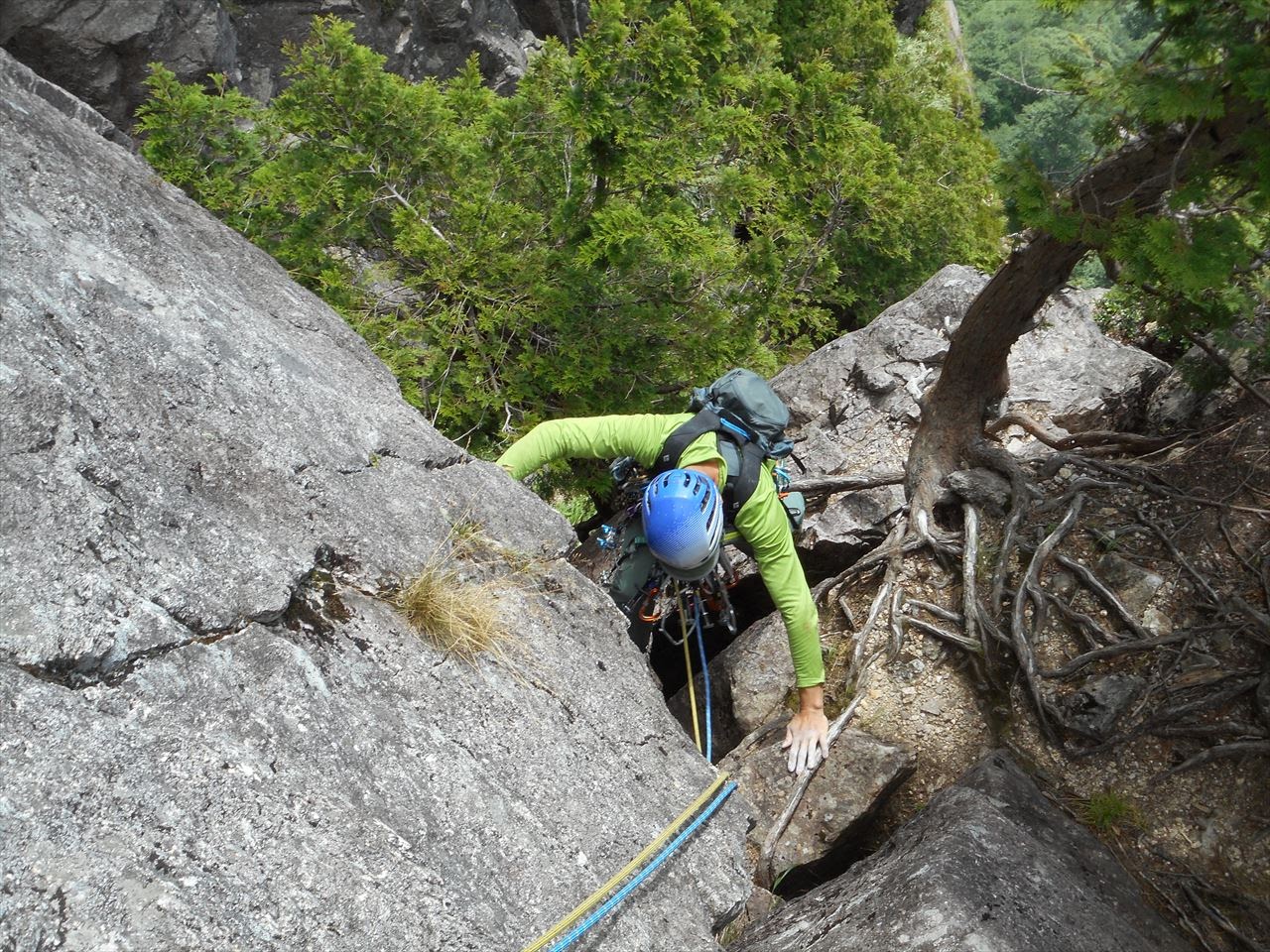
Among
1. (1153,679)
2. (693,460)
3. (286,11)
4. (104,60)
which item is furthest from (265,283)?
(286,11)

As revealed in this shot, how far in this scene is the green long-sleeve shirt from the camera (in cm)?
440

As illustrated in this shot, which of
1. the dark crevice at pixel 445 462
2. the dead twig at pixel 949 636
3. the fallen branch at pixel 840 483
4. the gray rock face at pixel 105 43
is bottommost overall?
the dead twig at pixel 949 636

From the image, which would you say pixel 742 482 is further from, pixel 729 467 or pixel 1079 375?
pixel 1079 375

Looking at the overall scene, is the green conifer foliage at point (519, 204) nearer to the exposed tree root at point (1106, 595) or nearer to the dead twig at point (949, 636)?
the exposed tree root at point (1106, 595)

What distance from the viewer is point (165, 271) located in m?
3.67

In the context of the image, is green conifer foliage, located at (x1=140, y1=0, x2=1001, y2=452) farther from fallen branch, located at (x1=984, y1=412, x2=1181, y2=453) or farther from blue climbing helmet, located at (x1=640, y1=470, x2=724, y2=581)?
blue climbing helmet, located at (x1=640, y1=470, x2=724, y2=581)

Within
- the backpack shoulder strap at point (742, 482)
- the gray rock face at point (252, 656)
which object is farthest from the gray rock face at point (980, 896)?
the backpack shoulder strap at point (742, 482)

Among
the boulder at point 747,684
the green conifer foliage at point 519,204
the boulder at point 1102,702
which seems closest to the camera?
the boulder at point 1102,702

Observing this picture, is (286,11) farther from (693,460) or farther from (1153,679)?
(1153,679)

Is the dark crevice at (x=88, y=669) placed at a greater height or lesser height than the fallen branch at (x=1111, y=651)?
greater

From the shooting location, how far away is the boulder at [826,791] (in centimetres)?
466

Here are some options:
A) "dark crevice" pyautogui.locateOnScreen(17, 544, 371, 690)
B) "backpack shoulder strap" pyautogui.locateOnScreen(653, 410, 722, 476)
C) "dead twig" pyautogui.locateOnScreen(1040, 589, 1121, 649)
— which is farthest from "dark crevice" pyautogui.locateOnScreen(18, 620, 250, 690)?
"dead twig" pyautogui.locateOnScreen(1040, 589, 1121, 649)

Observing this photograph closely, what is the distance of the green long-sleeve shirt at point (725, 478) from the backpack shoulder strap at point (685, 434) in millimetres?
36

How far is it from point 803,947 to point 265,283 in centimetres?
360
